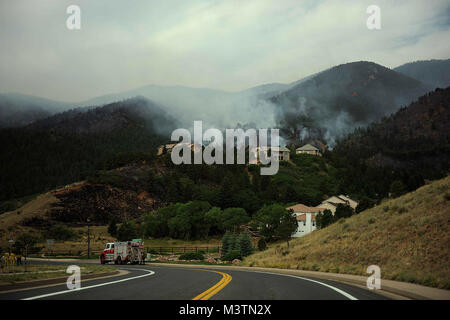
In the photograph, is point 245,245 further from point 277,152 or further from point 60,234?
point 277,152

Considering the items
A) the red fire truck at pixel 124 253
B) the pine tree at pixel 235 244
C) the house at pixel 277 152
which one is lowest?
the pine tree at pixel 235 244

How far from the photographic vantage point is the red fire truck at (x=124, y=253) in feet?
133

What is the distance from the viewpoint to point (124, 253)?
4038 cm

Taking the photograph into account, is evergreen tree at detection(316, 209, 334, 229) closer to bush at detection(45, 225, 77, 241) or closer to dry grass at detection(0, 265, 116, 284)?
bush at detection(45, 225, 77, 241)

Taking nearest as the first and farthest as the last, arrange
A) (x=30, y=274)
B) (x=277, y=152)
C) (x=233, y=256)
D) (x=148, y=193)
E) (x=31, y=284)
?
(x=31, y=284)
(x=30, y=274)
(x=233, y=256)
(x=148, y=193)
(x=277, y=152)

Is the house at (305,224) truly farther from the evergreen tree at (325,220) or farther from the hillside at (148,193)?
the hillside at (148,193)

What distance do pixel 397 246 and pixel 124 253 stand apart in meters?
27.4

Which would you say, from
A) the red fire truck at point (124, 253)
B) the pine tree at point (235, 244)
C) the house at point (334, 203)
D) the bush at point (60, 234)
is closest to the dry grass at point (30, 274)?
the red fire truck at point (124, 253)

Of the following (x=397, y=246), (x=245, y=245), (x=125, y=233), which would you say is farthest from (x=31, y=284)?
(x=125, y=233)

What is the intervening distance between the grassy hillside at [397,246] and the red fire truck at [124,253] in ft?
46.1

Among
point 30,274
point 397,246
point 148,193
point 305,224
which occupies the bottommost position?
point 305,224

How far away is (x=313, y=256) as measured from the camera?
29891 millimetres
